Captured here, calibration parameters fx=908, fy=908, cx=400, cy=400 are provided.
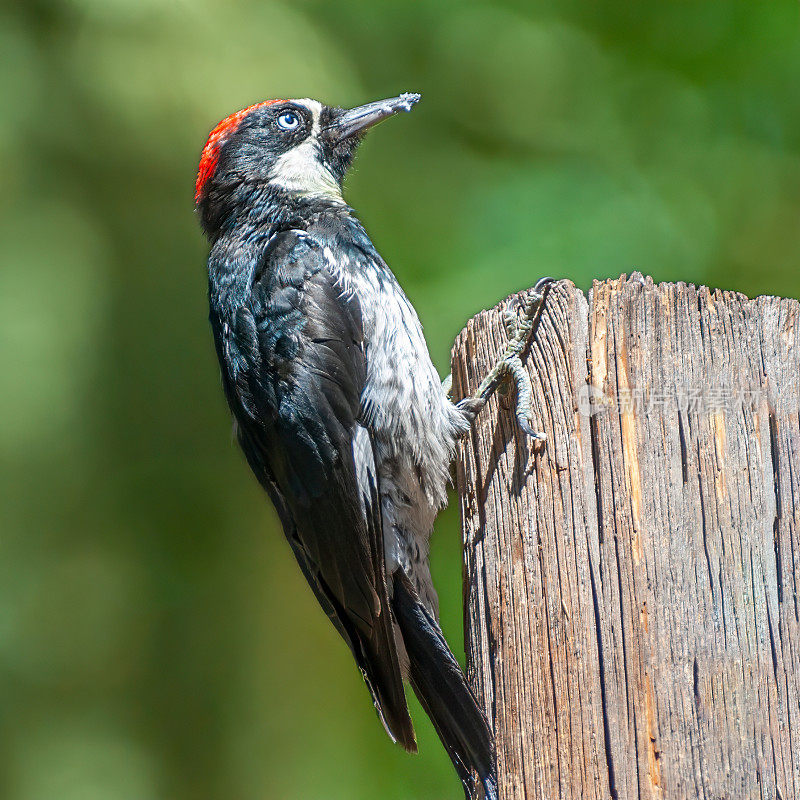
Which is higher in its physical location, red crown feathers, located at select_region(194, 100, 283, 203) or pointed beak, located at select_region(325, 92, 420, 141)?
pointed beak, located at select_region(325, 92, 420, 141)

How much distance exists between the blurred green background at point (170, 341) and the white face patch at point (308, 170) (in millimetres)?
1487

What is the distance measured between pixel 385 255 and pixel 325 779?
9.24 ft

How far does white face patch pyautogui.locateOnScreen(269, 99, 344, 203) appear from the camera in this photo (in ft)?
10.3

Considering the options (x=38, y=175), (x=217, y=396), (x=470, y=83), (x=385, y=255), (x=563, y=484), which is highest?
(x=470, y=83)

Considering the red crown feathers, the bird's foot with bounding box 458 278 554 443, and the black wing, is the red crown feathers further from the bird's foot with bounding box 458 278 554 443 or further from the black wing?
the bird's foot with bounding box 458 278 554 443

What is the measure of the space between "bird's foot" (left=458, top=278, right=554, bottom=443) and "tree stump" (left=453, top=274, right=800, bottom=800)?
0.04 m

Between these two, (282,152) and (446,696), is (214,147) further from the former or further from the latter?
(446,696)

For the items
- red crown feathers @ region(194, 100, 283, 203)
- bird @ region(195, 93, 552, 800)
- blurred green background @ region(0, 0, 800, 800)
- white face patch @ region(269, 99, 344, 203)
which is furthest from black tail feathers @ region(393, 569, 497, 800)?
blurred green background @ region(0, 0, 800, 800)

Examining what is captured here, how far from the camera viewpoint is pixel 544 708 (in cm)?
177

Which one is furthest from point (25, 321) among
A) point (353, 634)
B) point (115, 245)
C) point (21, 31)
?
point (353, 634)

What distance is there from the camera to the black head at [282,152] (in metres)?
3.14

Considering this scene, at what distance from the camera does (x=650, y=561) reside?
1.73 metres

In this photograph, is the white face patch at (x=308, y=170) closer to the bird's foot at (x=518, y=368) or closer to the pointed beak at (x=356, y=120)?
the pointed beak at (x=356, y=120)

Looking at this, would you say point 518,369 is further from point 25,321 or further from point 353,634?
point 25,321
